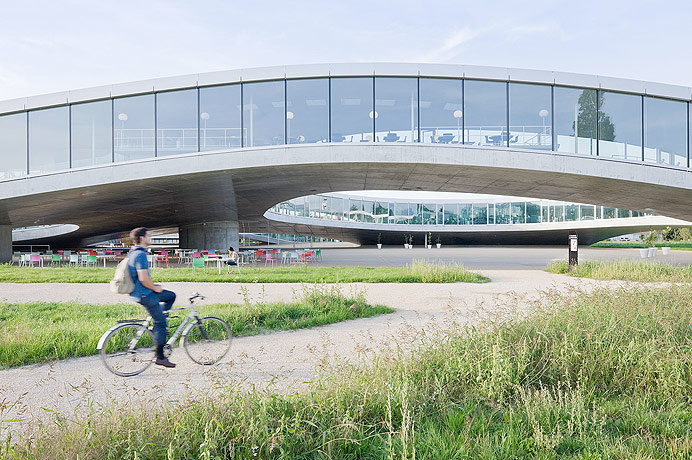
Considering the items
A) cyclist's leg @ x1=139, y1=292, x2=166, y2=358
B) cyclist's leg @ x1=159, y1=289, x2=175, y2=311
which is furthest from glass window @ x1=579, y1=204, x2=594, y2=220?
cyclist's leg @ x1=139, y1=292, x2=166, y2=358

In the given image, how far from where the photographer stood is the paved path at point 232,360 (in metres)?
3.76

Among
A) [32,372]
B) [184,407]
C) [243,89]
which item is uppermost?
[243,89]

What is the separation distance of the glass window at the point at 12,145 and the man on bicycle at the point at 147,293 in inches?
729

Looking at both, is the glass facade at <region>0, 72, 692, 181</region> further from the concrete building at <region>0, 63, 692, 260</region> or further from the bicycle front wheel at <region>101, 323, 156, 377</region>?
the bicycle front wheel at <region>101, 323, 156, 377</region>

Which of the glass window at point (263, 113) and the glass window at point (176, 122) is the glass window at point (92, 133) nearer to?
the glass window at point (176, 122)

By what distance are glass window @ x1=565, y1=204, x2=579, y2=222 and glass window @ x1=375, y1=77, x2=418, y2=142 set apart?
123 feet

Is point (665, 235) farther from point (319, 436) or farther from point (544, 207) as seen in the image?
point (319, 436)

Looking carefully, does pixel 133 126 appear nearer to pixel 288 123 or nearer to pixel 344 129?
pixel 288 123

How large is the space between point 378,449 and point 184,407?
4.82ft

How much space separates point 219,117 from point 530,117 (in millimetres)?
14869

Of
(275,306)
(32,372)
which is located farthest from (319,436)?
(275,306)

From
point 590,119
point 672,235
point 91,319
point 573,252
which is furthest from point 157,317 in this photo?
point 672,235

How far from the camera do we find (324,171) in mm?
20438

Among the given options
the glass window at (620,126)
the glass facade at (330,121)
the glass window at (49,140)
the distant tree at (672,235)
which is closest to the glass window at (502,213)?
the distant tree at (672,235)
